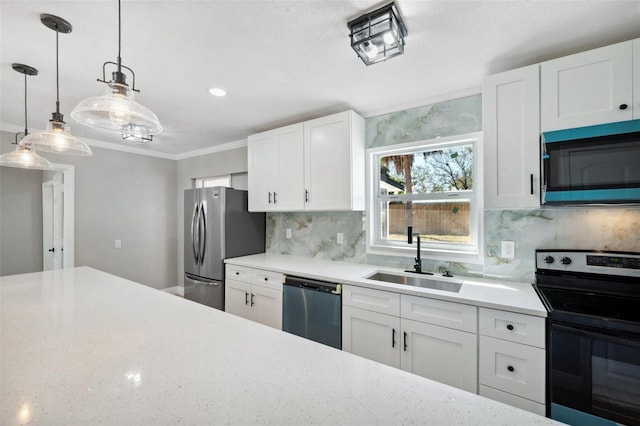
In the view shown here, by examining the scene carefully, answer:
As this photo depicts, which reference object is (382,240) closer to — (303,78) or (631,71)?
(303,78)

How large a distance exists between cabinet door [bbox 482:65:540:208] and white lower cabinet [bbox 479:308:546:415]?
731 mm

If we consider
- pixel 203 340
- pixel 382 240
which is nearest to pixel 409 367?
pixel 382 240

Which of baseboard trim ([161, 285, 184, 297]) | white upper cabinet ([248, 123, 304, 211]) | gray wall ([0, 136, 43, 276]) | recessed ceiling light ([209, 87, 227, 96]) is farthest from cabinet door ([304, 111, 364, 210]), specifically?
gray wall ([0, 136, 43, 276])

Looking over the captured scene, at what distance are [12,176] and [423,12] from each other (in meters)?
4.71

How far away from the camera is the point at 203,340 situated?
1.07m

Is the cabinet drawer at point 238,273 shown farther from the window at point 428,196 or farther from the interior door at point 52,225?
the interior door at point 52,225

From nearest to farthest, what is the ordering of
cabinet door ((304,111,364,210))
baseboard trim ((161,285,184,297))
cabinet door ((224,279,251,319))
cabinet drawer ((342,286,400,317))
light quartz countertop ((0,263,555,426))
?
1. light quartz countertop ((0,263,555,426))
2. cabinet drawer ((342,286,400,317))
3. cabinet door ((304,111,364,210))
4. cabinet door ((224,279,251,319))
5. baseboard trim ((161,285,184,297))

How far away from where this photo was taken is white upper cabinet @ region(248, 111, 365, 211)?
8.25ft

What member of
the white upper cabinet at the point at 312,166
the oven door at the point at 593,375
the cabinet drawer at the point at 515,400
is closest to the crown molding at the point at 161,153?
the white upper cabinet at the point at 312,166

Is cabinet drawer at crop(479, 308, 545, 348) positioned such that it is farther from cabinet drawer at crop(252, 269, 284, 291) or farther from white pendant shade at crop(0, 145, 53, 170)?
white pendant shade at crop(0, 145, 53, 170)

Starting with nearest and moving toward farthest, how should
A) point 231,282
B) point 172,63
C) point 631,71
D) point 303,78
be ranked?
point 631,71 < point 172,63 < point 303,78 < point 231,282

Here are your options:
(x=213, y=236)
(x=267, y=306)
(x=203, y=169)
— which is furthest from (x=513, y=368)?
(x=203, y=169)

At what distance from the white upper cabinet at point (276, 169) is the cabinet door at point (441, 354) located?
1562 millimetres

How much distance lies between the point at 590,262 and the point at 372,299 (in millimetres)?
1419
